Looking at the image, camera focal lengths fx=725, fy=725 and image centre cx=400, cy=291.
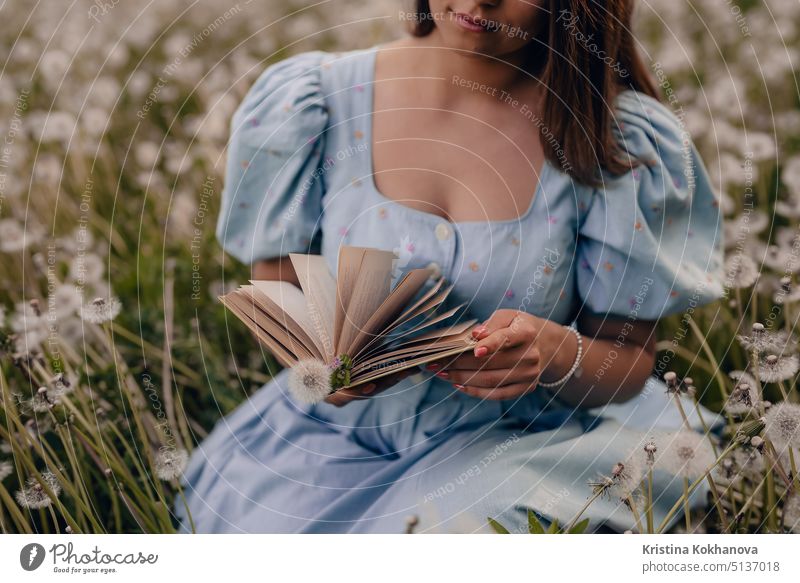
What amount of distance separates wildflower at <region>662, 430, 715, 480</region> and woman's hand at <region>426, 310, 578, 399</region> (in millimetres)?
183

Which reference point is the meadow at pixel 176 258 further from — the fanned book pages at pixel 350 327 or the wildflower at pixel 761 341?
the fanned book pages at pixel 350 327

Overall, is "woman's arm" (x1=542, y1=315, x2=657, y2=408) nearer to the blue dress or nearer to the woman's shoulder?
the blue dress

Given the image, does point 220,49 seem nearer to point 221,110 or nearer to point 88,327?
point 221,110

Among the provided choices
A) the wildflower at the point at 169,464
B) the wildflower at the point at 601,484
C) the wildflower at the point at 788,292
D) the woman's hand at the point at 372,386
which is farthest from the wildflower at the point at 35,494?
the wildflower at the point at 788,292

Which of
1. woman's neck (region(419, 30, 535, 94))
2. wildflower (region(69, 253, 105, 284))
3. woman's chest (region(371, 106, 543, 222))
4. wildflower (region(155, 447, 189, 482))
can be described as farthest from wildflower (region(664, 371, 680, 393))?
wildflower (region(69, 253, 105, 284))

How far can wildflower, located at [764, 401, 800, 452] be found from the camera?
0.73 meters

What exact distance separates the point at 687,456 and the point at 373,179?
44 cm

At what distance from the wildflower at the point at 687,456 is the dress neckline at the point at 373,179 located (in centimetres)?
30

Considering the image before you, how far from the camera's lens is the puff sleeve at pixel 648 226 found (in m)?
0.71

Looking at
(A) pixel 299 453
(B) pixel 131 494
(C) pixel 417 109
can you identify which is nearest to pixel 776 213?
(C) pixel 417 109

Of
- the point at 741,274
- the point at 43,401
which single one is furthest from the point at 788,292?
the point at 43,401

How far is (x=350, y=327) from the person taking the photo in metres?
0.63

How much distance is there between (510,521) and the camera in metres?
0.71

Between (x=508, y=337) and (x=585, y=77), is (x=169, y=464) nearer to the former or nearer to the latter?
(x=508, y=337)
